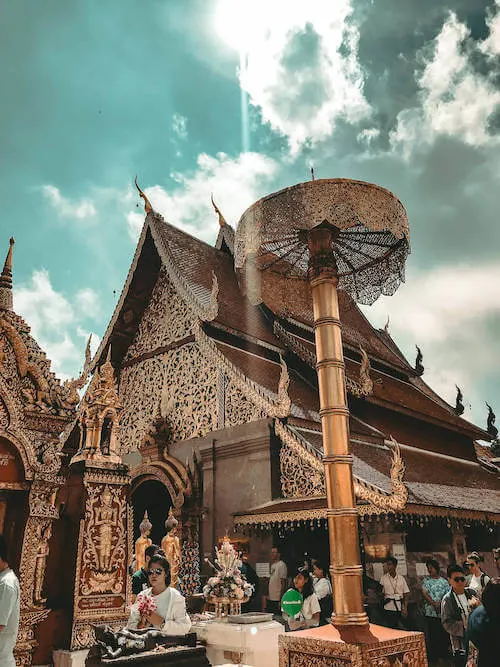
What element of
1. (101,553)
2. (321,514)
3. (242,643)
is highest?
(321,514)

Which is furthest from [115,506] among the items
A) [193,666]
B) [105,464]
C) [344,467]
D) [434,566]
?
[434,566]

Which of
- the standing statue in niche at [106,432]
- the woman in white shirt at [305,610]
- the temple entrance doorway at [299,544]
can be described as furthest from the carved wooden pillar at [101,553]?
the temple entrance doorway at [299,544]

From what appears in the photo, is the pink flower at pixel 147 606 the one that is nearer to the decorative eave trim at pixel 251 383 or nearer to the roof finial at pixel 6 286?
the roof finial at pixel 6 286

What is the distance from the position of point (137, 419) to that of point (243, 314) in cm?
258

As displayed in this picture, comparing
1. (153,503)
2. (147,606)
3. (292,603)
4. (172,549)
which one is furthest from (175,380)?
(147,606)

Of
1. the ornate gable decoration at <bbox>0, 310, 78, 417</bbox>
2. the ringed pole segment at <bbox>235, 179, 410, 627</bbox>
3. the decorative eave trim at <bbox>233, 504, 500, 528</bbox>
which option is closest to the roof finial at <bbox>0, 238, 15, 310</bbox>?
the ornate gable decoration at <bbox>0, 310, 78, 417</bbox>

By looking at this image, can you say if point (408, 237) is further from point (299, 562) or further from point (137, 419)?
point (137, 419)

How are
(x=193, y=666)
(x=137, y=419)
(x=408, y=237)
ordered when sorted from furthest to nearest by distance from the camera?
1. (x=137, y=419)
2. (x=408, y=237)
3. (x=193, y=666)

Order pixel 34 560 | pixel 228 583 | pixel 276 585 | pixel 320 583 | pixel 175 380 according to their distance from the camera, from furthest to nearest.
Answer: pixel 175 380 → pixel 276 585 → pixel 320 583 → pixel 228 583 → pixel 34 560

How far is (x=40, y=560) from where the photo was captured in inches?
149

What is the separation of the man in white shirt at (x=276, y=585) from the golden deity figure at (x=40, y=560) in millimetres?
3137

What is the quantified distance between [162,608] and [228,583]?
1.81 meters

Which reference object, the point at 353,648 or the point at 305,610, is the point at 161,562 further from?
the point at 305,610

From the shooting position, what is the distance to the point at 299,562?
675cm
